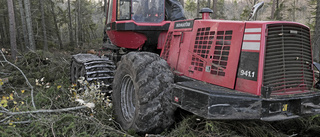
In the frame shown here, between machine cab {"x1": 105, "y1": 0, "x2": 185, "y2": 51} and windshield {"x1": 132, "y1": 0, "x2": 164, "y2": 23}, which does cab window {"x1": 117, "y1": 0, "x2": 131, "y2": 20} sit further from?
windshield {"x1": 132, "y1": 0, "x2": 164, "y2": 23}

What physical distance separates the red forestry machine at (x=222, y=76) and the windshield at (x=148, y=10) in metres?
1.48

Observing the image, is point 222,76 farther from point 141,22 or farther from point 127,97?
point 141,22

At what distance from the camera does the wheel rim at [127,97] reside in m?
4.28

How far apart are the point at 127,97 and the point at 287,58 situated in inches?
103

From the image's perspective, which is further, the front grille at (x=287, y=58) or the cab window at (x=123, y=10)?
the cab window at (x=123, y=10)

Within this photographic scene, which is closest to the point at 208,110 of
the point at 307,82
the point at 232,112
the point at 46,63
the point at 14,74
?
the point at 232,112

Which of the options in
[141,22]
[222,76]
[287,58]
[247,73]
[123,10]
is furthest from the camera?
[123,10]

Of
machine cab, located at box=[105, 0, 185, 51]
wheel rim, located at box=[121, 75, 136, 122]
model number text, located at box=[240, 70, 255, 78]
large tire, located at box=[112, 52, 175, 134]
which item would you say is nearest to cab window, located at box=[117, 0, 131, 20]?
machine cab, located at box=[105, 0, 185, 51]

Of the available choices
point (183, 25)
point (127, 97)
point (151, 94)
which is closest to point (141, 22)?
point (183, 25)

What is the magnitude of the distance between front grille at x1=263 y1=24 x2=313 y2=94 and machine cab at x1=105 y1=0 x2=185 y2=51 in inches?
123

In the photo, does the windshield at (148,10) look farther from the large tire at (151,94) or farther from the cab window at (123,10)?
the large tire at (151,94)

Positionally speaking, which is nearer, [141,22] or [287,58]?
[287,58]

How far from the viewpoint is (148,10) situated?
5812 millimetres

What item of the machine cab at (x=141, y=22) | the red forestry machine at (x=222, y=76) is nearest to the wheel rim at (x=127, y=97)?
the red forestry machine at (x=222, y=76)
